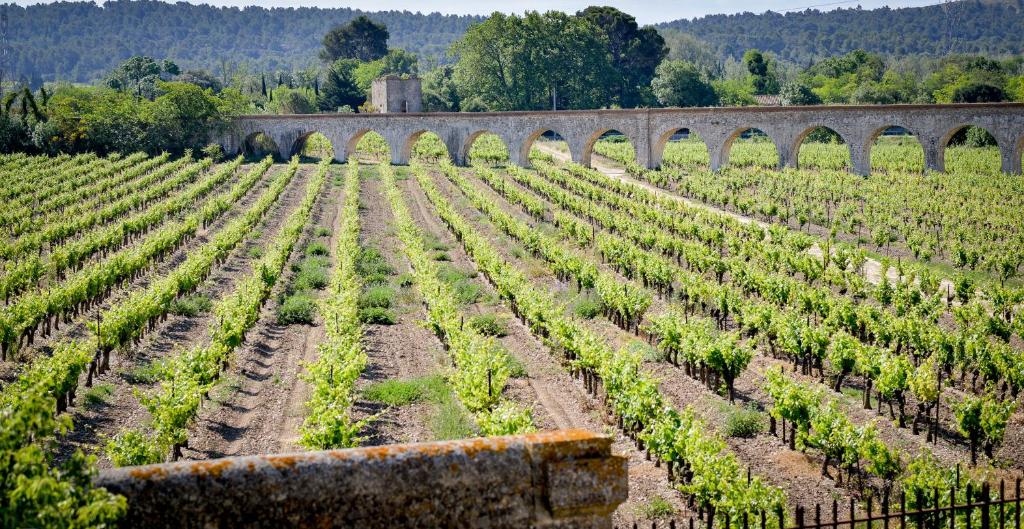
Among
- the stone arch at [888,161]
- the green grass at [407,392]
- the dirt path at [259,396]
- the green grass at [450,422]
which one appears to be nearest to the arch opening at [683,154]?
the stone arch at [888,161]

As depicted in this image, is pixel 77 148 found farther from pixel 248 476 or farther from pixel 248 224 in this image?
pixel 248 476

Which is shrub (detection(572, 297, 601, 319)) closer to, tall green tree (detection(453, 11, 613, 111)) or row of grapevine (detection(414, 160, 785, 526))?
row of grapevine (detection(414, 160, 785, 526))

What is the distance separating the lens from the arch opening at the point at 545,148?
5284cm

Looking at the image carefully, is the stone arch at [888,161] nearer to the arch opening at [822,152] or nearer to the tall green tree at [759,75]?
the arch opening at [822,152]

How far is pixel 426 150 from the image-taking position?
62.3m

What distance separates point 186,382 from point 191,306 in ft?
26.3

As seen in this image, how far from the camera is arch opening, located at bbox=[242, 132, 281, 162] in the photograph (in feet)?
188

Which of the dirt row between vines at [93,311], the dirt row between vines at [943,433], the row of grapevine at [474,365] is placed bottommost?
the dirt row between vines at [943,433]

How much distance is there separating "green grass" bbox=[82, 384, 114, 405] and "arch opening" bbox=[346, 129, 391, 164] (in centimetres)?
4068

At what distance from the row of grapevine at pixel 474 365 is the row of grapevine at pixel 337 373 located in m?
1.39

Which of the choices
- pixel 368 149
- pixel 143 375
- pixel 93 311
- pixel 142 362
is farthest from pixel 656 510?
pixel 368 149

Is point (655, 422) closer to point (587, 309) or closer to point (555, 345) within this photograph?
point (555, 345)

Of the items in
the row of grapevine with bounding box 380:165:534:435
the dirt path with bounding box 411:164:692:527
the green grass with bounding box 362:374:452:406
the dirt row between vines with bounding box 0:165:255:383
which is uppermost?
the row of grapevine with bounding box 380:165:534:435

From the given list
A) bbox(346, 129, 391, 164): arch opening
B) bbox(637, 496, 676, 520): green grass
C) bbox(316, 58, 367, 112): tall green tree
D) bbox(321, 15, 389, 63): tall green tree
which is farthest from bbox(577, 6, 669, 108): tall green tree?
bbox(637, 496, 676, 520): green grass
